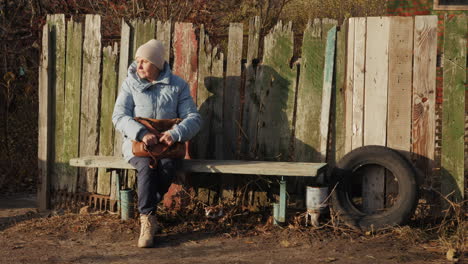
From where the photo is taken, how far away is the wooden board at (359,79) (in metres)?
5.39

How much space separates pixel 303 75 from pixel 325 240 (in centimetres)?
159

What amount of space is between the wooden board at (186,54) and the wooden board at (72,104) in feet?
3.58

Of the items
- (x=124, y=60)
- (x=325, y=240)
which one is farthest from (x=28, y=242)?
(x=325, y=240)

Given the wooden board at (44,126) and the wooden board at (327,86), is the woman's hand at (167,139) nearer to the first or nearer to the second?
the wooden board at (327,86)

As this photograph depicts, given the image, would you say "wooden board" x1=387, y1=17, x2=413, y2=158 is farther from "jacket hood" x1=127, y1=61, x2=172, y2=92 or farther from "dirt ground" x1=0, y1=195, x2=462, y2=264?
"jacket hood" x1=127, y1=61, x2=172, y2=92

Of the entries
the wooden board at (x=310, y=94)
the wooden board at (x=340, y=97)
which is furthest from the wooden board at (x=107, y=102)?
the wooden board at (x=340, y=97)

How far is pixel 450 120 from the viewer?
5.23 m

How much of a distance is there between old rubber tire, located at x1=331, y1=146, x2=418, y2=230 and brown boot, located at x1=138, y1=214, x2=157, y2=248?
1.61 meters

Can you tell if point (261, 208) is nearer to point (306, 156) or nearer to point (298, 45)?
point (306, 156)

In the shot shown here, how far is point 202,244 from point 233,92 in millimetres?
1595

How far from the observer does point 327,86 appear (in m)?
5.46

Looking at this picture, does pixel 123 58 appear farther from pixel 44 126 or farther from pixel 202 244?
pixel 202 244

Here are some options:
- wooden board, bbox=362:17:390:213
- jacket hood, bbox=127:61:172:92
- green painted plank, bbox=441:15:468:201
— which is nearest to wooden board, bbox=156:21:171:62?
jacket hood, bbox=127:61:172:92

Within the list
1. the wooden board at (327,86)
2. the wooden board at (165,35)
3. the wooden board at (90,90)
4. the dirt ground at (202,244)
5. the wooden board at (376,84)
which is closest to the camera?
the dirt ground at (202,244)
